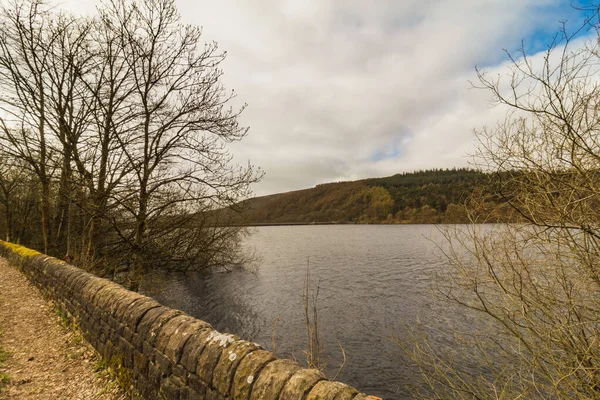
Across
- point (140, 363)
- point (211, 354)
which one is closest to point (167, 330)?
point (140, 363)

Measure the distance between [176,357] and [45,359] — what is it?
331cm

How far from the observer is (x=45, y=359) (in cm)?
483

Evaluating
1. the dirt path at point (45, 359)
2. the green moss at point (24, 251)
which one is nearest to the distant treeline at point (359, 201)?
the green moss at point (24, 251)

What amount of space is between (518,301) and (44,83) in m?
14.6

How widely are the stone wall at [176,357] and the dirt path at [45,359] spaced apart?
270 millimetres

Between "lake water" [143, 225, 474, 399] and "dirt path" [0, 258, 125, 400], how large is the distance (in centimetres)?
266

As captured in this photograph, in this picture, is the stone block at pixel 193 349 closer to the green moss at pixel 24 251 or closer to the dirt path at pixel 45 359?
the dirt path at pixel 45 359

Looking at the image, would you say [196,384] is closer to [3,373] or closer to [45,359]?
[3,373]

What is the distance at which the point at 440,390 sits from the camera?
7438 millimetres

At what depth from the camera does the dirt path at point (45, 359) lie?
4020 millimetres

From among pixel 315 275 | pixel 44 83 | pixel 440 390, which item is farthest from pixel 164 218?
pixel 315 275

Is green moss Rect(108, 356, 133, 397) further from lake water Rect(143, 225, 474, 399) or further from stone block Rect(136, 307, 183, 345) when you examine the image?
lake water Rect(143, 225, 474, 399)

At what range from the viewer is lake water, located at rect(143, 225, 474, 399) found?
30.9 ft

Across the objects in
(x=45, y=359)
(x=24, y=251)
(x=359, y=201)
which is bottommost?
(x=45, y=359)
